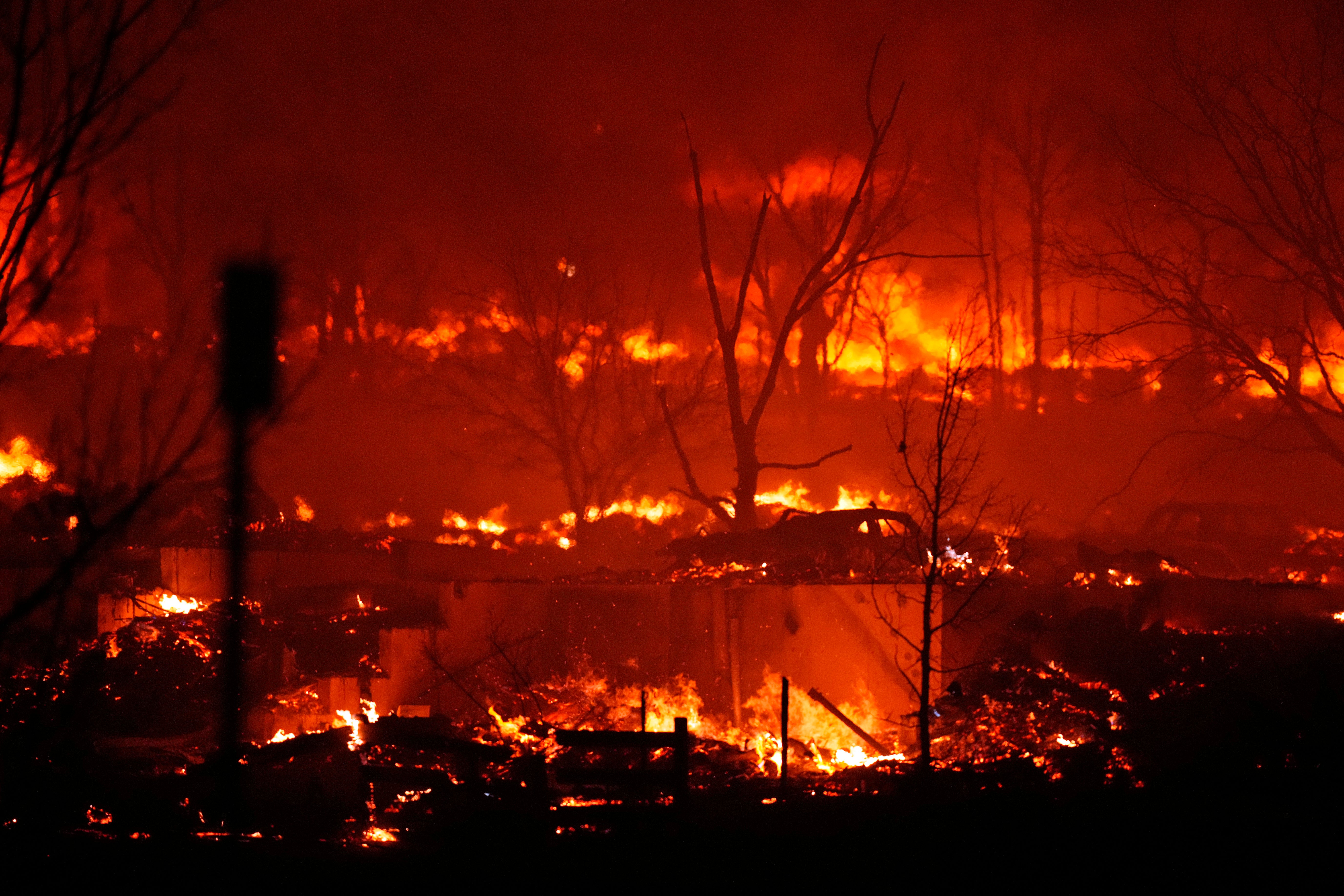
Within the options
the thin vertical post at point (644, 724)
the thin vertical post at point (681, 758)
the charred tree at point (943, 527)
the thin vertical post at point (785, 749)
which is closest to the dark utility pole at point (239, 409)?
the thin vertical post at point (644, 724)

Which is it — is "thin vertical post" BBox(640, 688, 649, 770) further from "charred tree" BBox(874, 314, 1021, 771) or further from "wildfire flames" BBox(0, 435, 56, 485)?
"wildfire flames" BBox(0, 435, 56, 485)

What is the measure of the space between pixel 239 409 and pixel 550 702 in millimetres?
7875

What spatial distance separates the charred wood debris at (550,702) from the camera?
8516 mm

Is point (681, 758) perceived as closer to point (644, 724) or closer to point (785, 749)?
point (785, 749)

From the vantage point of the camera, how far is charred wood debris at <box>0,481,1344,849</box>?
27.9ft

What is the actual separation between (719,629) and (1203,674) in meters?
6.19

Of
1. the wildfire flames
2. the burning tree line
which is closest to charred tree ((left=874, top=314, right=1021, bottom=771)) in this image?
the burning tree line

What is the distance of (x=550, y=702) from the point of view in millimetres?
13234

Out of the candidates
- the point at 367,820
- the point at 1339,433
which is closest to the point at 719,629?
the point at 367,820

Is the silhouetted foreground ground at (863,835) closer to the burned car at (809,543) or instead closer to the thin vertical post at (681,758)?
the thin vertical post at (681,758)

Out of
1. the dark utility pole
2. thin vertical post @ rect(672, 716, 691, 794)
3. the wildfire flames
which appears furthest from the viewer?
the wildfire flames

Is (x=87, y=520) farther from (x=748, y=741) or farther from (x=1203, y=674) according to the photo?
(x=1203, y=674)

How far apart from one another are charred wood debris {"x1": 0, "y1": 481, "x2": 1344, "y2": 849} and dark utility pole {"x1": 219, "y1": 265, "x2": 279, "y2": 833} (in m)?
0.18

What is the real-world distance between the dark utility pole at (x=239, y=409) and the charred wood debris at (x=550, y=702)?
0.18 m
